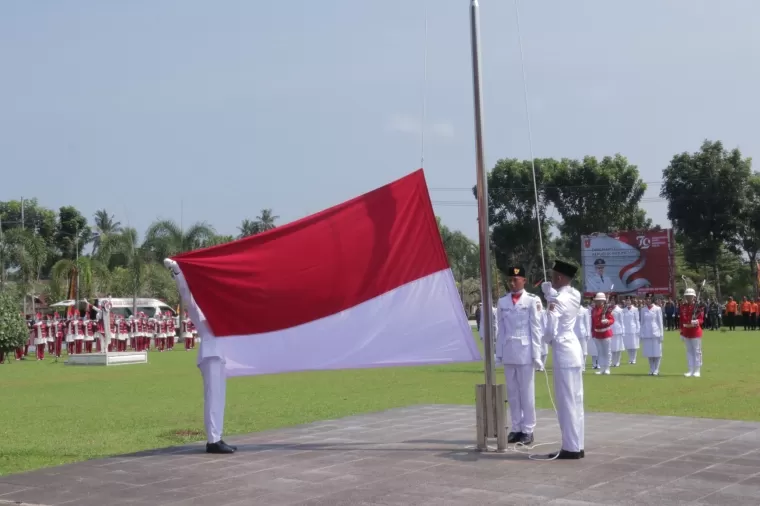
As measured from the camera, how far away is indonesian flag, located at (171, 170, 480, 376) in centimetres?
878

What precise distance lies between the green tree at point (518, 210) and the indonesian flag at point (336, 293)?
45717 mm

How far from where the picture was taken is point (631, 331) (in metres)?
23.0

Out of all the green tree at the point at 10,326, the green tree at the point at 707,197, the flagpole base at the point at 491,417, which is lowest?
the flagpole base at the point at 491,417

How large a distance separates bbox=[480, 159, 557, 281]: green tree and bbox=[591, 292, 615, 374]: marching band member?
34.3 m

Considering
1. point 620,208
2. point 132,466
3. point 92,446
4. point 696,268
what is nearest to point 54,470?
point 132,466

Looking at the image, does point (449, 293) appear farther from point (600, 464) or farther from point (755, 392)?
point (755, 392)

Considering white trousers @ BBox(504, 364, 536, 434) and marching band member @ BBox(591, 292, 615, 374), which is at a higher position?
marching band member @ BBox(591, 292, 615, 374)

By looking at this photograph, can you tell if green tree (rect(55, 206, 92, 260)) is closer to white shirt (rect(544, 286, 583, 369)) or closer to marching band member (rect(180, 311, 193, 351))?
marching band member (rect(180, 311, 193, 351))

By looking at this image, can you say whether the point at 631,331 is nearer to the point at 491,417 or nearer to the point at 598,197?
the point at 491,417

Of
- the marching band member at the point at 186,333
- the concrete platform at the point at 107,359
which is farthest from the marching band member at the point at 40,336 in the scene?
the marching band member at the point at 186,333

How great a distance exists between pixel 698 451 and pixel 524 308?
2.14m

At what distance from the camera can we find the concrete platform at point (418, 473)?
650 centimetres

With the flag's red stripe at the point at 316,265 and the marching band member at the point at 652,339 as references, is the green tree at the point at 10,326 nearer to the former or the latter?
the marching band member at the point at 652,339

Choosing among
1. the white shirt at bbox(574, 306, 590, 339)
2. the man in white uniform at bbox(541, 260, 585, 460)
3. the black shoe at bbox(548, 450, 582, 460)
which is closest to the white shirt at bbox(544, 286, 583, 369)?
the man in white uniform at bbox(541, 260, 585, 460)
